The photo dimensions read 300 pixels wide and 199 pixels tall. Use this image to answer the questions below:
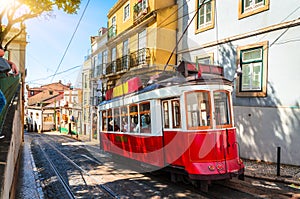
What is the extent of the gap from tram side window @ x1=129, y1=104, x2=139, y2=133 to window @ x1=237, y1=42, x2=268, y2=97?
4930 mm

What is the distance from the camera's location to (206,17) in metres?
13.2

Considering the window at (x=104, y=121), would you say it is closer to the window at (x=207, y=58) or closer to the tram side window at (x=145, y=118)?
the tram side window at (x=145, y=118)

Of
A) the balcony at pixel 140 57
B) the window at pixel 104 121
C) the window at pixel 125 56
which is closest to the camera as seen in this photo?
the window at pixel 104 121

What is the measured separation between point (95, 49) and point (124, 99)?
62.6ft

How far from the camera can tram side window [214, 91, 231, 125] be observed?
6.57 meters

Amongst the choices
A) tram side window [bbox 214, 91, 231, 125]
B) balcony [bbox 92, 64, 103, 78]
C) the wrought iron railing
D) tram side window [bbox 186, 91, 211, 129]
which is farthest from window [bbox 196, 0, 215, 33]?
balcony [bbox 92, 64, 103, 78]

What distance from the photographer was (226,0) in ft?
39.1

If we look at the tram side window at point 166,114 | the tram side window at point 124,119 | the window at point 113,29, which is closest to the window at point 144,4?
the window at point 113,29

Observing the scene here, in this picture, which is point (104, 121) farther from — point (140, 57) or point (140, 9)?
point (140, 9)

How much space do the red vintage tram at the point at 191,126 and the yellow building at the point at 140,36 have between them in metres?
5.36

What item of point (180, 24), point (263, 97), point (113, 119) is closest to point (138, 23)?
point (180, 24)

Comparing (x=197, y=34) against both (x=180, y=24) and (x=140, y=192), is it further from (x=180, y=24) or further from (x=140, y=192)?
(x=140, y=192)

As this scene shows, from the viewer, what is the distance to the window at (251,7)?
33.6ft

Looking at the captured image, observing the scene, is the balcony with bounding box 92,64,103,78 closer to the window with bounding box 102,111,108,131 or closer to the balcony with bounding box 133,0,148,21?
the balcony with bounding box 133,0,148,21
